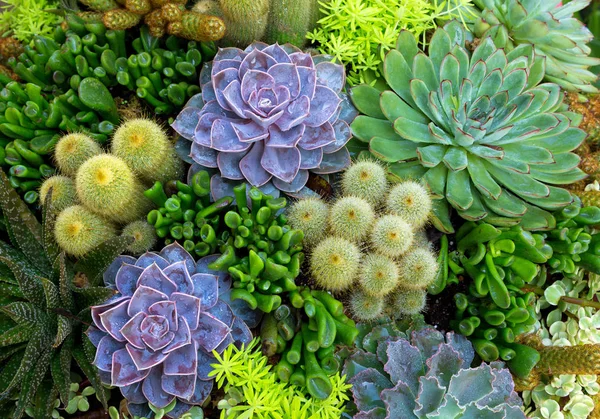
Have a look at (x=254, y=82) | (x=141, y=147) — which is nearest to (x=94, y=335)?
(x=141, y=147)

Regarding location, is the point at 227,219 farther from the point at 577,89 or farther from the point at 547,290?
the point at 577,89

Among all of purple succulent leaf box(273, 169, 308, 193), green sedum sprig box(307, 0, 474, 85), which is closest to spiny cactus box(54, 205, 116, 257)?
purple succulent leaf box(273, 169, 308, 193)

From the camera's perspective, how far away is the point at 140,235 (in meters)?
1.61

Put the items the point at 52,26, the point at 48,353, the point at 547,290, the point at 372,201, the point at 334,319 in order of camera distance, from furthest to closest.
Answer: the point at 52,26, the point at 547,290, the point at 372,201, the point at 334,319, the point at 48,353

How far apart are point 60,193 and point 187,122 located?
46 cm

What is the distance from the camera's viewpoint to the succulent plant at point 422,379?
149 centimetres

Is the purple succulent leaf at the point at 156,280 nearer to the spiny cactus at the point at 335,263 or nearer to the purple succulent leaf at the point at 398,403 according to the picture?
the spiny cactus at the point at 335,263

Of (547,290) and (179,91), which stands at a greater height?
(179,91)

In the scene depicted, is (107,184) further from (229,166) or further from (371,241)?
(371,241)

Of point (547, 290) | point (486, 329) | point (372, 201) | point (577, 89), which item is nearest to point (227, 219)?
point (372, 201)

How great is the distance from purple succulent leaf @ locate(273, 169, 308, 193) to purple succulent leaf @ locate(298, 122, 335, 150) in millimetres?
104

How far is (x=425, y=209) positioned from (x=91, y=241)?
1.04 meters

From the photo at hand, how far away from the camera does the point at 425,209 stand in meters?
1.65

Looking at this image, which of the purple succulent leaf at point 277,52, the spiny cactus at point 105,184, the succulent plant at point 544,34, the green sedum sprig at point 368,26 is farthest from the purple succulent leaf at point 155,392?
the succulent plant at point 544,34
